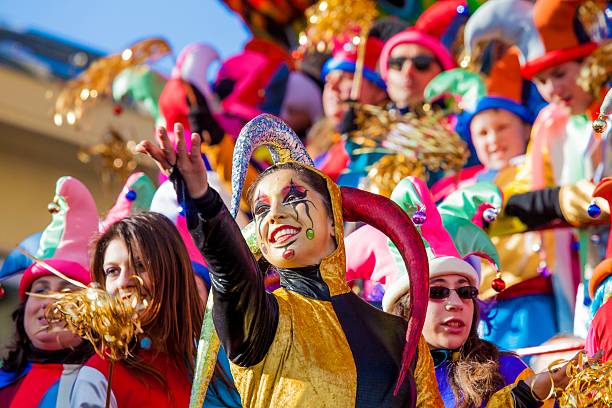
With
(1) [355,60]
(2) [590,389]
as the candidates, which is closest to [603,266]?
(2) [590,389]

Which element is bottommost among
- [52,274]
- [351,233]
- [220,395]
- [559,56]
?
[220,395]

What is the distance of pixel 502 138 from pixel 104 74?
215 cm

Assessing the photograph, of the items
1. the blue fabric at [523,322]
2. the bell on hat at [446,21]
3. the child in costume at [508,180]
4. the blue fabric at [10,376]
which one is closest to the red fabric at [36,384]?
the blue fabric at [10,376]

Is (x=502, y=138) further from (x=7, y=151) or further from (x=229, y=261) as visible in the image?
(x=7, y=151)

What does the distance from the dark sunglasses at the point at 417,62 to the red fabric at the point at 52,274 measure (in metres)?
2.10

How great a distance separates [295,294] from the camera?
3.58 m

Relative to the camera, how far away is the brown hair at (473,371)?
12.9ft

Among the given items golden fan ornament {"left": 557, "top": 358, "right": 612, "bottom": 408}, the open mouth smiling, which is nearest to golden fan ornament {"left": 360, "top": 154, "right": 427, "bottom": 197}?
the open mouth smiling

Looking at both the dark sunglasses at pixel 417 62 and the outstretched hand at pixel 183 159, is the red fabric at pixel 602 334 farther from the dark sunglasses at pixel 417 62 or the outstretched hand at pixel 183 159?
the dark sunglasses at pixel 417 62

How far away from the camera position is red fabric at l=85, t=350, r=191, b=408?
4129mm

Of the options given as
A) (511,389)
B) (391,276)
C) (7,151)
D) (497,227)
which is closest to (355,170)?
(497,227)

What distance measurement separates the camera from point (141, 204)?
5227 millimetres

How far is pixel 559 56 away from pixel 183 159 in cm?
283

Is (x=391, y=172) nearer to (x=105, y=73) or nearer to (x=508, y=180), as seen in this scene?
(x=508, y=180)
